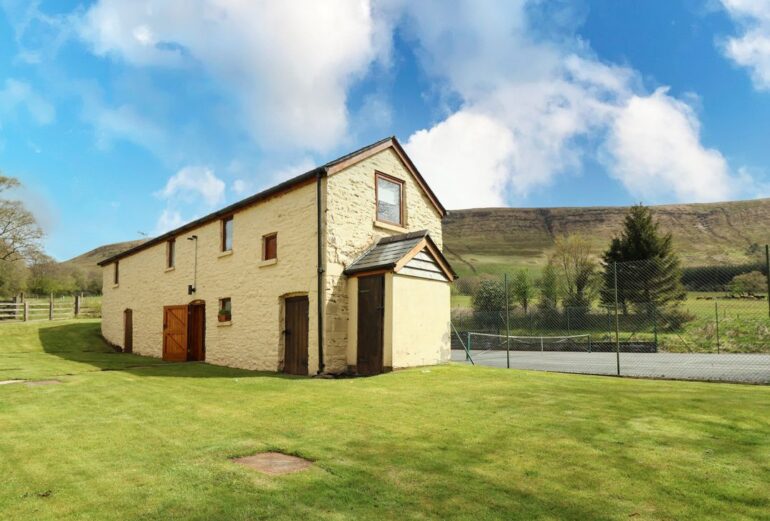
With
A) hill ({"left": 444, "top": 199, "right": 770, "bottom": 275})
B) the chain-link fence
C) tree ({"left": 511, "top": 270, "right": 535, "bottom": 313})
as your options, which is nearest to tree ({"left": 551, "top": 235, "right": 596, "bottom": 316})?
the chain-link fence

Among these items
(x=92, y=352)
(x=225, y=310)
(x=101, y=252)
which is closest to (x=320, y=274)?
(x=225, y=310)

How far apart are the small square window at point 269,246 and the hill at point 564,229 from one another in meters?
63.6

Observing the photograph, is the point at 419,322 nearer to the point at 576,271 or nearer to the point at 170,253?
the point at 170,253

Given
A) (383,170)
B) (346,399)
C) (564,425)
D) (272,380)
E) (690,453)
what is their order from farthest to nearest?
(383,170) < (272,380) < (346,399) < (564,425) < (690,453)

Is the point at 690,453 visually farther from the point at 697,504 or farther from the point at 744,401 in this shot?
the point at 744,401

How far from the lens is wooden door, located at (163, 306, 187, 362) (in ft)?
69.6

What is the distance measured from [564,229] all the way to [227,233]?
367 ft

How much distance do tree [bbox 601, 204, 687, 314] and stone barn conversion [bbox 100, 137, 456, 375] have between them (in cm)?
1507

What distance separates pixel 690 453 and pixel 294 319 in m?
11.9

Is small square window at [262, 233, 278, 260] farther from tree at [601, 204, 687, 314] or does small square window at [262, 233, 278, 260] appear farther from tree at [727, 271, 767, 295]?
tree at [601, 204, 687, 314]

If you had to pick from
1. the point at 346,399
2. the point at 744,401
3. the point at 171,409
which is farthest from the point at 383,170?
the point at 744,401

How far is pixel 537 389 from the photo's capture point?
9.70 metres

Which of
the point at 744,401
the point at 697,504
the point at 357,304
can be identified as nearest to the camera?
the point at 697,504

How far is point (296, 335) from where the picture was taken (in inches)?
595
